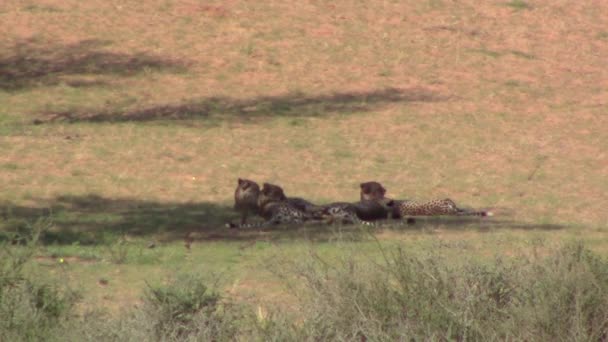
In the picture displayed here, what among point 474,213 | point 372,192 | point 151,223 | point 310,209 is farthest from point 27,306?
point 474,213

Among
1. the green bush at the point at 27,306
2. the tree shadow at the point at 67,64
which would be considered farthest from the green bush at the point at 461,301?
the tree shadow at the point at 67,64

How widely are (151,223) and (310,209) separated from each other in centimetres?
140

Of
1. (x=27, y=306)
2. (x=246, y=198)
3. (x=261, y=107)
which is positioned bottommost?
(x=27, y=306)

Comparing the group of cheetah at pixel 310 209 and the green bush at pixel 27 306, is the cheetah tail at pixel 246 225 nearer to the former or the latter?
the group of cheetah at pixel 310 209

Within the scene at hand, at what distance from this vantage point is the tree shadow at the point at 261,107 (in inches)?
668

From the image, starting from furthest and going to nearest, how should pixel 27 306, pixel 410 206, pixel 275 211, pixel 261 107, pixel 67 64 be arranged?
1. pixel 67 64
2. pixel 261 107
3. pixel 410 206
4. pixel 275 211
5. pixel 27 306

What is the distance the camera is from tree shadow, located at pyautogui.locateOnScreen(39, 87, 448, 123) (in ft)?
55.7

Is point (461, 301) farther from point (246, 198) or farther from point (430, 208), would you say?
point (430, 208)

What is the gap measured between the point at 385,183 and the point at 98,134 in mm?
4035

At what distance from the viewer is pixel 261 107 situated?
17844 millimetres

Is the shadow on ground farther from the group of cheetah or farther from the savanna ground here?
the group of cheetah

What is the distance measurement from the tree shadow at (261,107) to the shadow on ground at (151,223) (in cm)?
464

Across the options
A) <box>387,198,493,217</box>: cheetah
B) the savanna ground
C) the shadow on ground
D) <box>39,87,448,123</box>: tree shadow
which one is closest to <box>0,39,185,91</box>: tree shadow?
the savanna ground

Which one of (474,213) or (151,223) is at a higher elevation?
(474,213)
